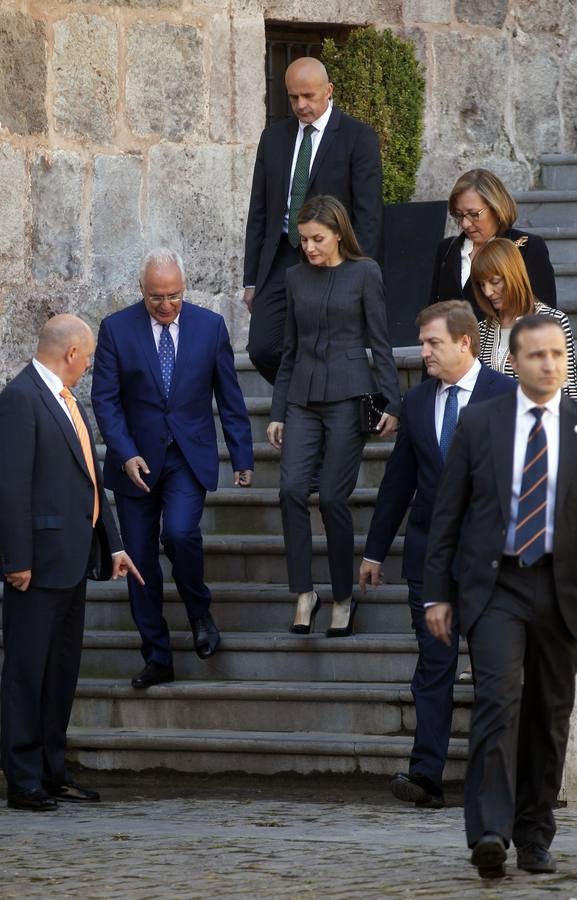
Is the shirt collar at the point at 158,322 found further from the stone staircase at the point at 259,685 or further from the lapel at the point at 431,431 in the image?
the lapel at the point at 431,431

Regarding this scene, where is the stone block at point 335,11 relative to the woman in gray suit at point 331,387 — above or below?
above

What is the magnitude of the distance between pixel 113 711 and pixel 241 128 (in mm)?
4230

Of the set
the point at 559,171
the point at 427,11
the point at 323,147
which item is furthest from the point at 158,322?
the point at 559,171

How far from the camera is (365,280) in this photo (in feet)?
28.5

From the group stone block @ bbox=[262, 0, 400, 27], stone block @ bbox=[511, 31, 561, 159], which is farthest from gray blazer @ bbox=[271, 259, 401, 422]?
stone block @ bbox=[511, 31, 561, 159]

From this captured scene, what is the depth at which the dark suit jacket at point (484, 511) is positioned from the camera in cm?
606

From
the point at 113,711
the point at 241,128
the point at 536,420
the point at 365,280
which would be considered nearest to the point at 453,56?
the point at 241,128

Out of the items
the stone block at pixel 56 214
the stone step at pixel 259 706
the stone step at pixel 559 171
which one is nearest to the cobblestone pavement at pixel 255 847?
the stone step at pixel 259 706

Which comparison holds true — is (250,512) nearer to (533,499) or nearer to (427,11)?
(533,499)

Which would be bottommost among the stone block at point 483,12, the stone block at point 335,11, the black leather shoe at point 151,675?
the black leather shoe at point 151,675

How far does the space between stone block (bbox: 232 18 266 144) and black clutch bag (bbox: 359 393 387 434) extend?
3.52m

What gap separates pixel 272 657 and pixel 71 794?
4.15 feet

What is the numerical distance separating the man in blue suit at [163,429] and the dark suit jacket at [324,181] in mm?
731

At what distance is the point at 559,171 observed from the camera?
13.0 metres
